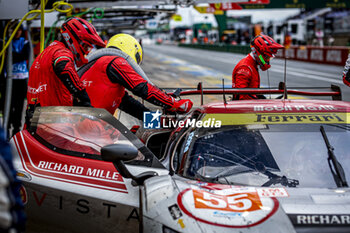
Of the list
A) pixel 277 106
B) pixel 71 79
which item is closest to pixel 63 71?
pixel 71 79

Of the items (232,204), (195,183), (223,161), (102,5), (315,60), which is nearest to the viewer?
(232,204)

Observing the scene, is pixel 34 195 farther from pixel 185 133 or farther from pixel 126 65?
pixel 126 65

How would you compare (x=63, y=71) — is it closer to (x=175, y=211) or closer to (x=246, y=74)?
(x=175, y=211)

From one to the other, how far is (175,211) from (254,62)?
337 cm

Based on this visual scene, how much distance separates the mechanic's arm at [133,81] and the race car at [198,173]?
1.93ft

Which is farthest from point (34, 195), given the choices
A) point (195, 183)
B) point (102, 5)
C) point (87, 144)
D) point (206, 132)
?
point (102, 5)

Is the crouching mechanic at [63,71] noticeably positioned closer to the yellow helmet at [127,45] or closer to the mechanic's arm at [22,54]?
the yellow helmet at [127,45]

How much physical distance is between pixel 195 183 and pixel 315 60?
100 ft

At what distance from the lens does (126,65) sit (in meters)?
4.12

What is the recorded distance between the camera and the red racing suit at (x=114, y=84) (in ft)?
13.5

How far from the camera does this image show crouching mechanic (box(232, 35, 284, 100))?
5.54 m

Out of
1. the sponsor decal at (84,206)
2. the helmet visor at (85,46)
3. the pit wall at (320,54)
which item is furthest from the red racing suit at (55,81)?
the pit wall at (320,54)

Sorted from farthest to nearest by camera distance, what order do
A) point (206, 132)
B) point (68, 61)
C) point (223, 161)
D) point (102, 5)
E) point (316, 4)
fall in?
1. point (316, 4)
2. point (102, 5)
3. point (68, 61)
4. point (206, 132)
5. point (223, 161)

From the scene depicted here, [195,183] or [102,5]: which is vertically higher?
[102,5]
